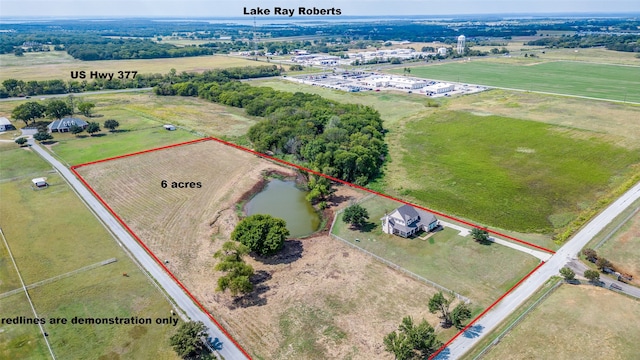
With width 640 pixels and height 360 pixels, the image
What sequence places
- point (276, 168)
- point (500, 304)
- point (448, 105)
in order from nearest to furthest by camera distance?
1. point (500, 304)
2. point (276, 168)
3. point (448, 105)

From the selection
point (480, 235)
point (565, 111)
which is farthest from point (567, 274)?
point (565, 111)

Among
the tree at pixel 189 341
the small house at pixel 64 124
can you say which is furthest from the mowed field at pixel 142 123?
the tree at pixel 189 341

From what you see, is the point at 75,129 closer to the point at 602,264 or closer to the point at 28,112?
the point at 28,112

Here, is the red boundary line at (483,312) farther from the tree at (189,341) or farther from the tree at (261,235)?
the tree at (261,235)

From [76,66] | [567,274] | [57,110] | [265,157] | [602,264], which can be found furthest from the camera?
[76,66]

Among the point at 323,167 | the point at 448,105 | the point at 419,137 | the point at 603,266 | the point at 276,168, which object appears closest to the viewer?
the point at 603,266

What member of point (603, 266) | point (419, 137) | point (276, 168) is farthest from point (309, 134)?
point (603, 266)

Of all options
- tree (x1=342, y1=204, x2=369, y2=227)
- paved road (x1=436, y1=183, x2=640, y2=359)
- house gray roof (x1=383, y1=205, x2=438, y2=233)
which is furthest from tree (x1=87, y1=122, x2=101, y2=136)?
paved road (x1=436, y1=183, x2=640, y2=359)

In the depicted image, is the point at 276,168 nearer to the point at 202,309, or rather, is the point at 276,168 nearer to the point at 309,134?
the point at 309,134
